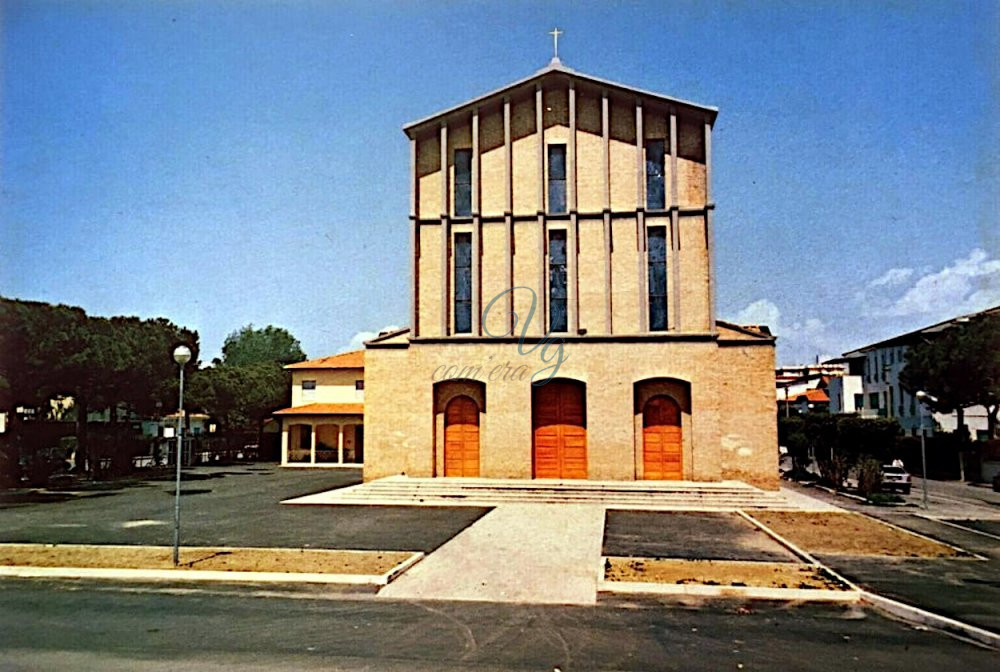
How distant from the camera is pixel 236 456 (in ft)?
176

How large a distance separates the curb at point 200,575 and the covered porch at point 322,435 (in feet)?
96.7

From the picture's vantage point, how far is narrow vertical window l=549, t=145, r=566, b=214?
27.5 metres

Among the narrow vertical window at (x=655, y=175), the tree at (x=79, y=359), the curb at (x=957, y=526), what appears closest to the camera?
the curb at (x=957, y=526)

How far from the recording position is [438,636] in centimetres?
927

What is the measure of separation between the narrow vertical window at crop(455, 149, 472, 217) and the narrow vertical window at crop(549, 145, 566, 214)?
306 cm

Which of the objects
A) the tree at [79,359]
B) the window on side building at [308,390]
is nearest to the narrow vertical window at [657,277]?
the tree at [79,359]

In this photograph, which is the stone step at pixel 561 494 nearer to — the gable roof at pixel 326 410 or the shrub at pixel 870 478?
the shrub at pixel 870 478

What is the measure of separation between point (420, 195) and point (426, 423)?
8600mm

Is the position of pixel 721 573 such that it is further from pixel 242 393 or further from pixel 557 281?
pixel 242 393

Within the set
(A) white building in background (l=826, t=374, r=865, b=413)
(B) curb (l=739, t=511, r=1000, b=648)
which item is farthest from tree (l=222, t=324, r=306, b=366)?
(B) curb (l=739, t=511, r=1000, b=648)

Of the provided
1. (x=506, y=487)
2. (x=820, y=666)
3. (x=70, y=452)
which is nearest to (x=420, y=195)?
(x=506, y=487)

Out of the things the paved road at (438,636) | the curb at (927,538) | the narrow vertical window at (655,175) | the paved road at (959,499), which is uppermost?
the narrow vertical window at (655,175)

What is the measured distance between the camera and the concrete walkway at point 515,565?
11.6 metres

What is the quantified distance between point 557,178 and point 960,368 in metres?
23.9
